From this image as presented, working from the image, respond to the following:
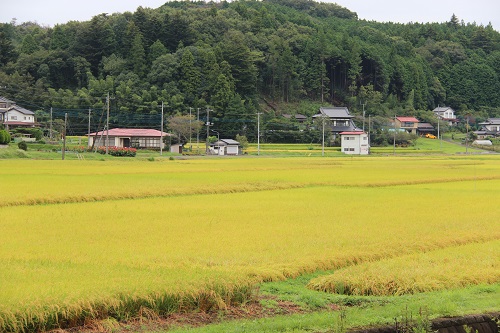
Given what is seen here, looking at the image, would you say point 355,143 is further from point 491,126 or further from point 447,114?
point 447,114

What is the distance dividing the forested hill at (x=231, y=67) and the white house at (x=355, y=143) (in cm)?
1487

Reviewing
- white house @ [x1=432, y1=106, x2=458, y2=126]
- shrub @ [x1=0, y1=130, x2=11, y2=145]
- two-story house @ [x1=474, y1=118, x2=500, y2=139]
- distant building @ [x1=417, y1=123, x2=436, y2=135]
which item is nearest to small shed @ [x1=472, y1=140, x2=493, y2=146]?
distant building @ [x1=417, y1=123, x2=436, y2=135]

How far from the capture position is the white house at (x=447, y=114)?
343ft

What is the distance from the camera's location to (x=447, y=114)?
106m

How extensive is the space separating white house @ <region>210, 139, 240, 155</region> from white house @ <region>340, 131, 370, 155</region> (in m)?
13.1

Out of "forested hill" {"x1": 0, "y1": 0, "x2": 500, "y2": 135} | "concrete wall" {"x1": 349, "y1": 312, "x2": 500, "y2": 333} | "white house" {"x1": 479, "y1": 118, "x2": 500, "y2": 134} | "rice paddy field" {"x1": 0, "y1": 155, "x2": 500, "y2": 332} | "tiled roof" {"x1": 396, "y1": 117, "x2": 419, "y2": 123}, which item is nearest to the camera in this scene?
"concrete wall" {"x1": 349, "y1": 312, "x2": 500, "y2": 333}

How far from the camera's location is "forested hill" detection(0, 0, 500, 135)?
82125 millimetres

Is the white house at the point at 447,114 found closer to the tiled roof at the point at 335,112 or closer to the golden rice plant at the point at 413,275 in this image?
the tiled roof at the point at 335,112

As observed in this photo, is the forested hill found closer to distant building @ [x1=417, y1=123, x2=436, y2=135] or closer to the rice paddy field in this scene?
distant building @ [x1=417, y1=123, x2=436, y2=135]

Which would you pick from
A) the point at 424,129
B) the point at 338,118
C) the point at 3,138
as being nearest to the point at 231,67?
the point at 338,118

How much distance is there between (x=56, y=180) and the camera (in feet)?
84.4

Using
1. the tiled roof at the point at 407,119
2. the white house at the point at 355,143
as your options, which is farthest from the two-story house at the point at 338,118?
the tiled roof at the point at 407,119

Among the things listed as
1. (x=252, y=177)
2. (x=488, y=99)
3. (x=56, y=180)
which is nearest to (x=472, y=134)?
(x=488, y=99)

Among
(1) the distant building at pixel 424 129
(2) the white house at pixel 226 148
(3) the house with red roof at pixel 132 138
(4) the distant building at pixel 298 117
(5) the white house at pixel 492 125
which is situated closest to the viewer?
(3) the house with red roof at pixel 132 138
